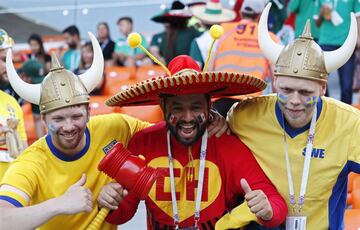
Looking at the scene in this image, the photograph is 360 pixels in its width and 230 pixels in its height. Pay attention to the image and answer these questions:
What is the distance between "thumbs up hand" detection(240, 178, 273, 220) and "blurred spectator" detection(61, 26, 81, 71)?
6.93 meters

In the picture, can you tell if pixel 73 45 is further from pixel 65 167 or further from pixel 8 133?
pixel 65 167

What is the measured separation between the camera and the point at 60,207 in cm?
400

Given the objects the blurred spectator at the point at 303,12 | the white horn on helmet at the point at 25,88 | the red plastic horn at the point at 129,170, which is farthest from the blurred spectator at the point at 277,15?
the red plastic horn at the point at 129,170

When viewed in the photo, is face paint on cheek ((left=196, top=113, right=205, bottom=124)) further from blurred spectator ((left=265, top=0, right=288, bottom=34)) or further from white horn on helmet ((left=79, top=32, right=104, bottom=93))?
blurred spectator ((left=265, top=0, right=288, bottom=34))

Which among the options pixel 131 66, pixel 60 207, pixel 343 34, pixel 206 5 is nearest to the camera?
pixel 60 207

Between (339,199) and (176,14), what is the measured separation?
16.6 ft

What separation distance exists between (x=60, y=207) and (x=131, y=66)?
653cm

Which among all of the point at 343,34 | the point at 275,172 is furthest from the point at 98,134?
the point at 343,34

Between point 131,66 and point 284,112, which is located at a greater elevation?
point 284,112

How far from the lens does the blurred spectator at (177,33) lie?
9148 millimetres

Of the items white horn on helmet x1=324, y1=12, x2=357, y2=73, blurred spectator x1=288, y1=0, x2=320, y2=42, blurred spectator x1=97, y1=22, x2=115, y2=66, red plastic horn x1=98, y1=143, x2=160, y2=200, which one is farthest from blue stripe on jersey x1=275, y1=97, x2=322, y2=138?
blurred spectator x1=97, y1=22, x2=115, y2=66

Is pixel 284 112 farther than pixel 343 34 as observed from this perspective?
No

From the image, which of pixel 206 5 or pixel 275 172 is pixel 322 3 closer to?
pixel 206 5

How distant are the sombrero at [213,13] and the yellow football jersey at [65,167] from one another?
478 centimetres
